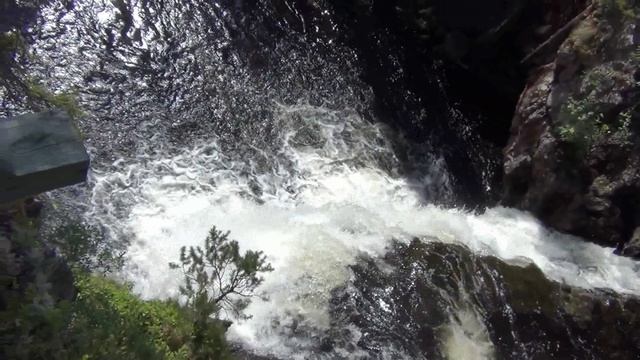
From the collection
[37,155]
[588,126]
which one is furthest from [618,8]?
[37,155]

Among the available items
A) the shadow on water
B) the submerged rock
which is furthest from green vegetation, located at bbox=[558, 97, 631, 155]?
the submerged rock

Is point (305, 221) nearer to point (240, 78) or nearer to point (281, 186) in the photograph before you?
point (281, 186)

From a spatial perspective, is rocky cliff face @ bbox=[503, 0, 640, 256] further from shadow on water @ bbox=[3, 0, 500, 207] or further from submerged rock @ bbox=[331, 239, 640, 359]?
submerged rock @ bbox=[331, 239, 640, 359]

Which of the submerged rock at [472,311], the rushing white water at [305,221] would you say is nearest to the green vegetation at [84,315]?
the rushing white water at [305,221]

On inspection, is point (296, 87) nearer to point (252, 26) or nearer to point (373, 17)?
point (252, 26)

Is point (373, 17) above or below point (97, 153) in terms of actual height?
above

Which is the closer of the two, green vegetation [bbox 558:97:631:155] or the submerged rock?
the submerged rock

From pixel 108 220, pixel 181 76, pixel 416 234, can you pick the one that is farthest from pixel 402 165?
pixel 108 220
